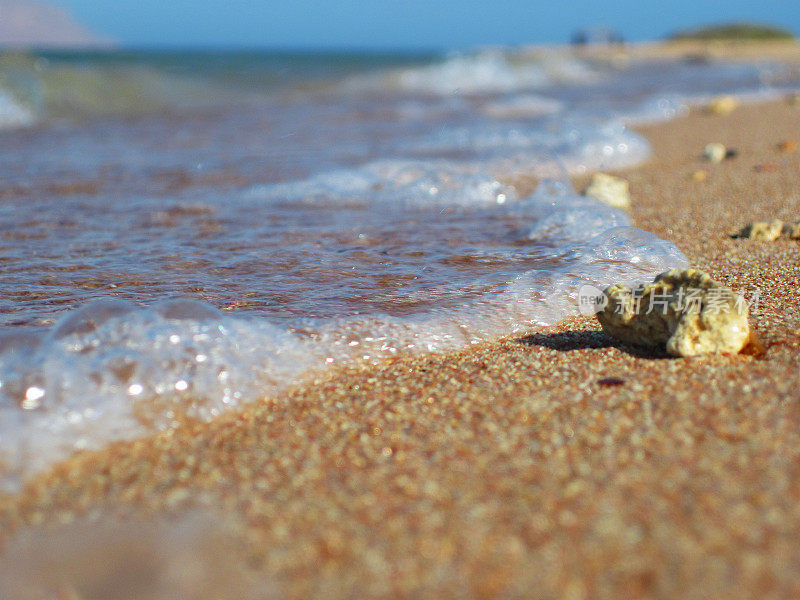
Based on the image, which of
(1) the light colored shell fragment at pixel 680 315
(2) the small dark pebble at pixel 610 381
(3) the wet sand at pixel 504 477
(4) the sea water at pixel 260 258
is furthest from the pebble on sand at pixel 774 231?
(2) the small dark pebble at pixel 610 381

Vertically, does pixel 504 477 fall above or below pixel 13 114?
below

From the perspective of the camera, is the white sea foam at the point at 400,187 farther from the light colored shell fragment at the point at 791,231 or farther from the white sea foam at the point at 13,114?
the white sea foam at the point at 13,114

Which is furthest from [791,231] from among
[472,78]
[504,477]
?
[472,78]

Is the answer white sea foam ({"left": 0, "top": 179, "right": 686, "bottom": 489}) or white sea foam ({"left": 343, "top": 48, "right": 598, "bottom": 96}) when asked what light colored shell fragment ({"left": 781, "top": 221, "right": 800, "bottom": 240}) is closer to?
white sea foam ({"left": 0, "top": 179, "right": 686, "bottom": 489})

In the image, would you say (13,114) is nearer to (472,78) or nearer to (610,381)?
(610,381)

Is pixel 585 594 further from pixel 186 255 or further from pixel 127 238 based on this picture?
pixel 127 238

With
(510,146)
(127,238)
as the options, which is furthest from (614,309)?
(510,146)

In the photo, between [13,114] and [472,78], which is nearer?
[13,114]

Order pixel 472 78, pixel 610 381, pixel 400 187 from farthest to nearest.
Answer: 1. pixel 472 78
2. pixel 400 187
3. pixel 610 381
